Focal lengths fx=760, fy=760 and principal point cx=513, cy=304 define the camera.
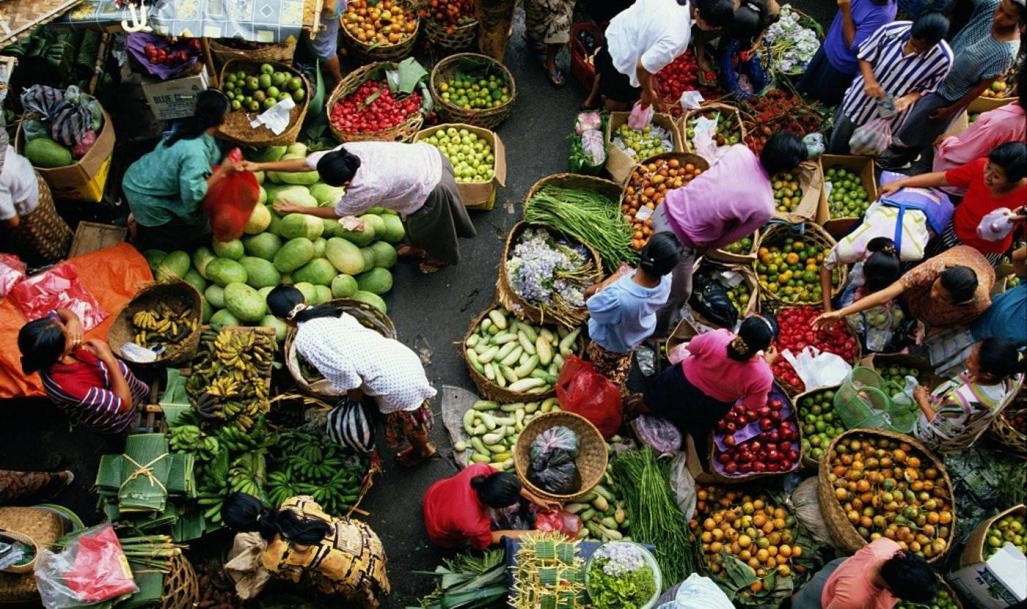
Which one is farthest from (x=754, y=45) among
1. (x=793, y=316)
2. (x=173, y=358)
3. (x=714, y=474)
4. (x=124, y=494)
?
(x=124, y=494)

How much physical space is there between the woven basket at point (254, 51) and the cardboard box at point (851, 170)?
4249 millimetres

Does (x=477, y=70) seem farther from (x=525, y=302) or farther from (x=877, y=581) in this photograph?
(x=877, y=581)

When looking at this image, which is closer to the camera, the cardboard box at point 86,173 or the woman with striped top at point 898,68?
the cardboard box at point 86,173

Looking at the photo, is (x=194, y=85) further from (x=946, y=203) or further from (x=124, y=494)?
(x=946, y=203)

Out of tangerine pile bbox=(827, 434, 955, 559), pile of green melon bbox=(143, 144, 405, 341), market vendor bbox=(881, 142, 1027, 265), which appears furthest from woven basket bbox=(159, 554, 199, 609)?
market vendor bbox=(881, 142, 1027, 265)

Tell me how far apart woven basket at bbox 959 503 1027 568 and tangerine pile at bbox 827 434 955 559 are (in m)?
0.19

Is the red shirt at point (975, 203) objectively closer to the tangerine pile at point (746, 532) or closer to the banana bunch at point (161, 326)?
the tangerine pile at point (746, 532)

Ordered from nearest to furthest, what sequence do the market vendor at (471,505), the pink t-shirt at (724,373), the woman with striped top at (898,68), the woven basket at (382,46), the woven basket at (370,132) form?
the market vendor at (471,505), the pink t-shirt at (724,373), the woman with striped top at (898,68), the woven basket at (370,132), the woven basket at (382,46)

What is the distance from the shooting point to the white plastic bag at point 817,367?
5.18 meters

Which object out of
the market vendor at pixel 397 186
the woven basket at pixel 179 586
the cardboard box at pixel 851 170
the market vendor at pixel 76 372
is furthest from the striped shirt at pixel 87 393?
the cardboard box at pixel 851 170

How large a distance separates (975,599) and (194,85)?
6147mm

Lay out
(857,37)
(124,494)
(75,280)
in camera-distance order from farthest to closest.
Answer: (857,37)
(75,280)
(124,494)

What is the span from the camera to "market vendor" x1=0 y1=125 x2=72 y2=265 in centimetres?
455

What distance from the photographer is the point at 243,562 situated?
Answer: 391 centimetres
